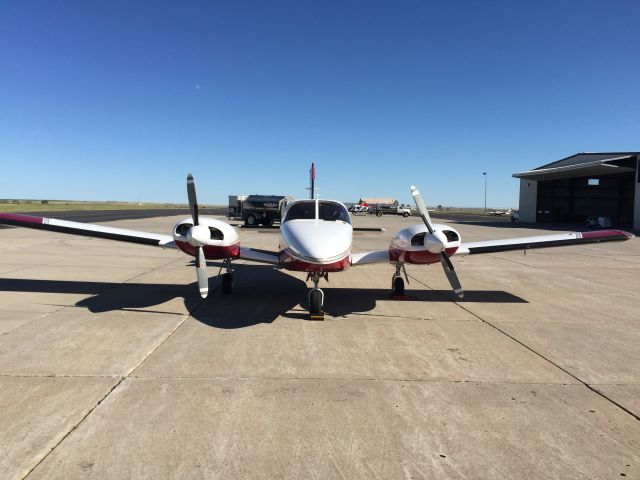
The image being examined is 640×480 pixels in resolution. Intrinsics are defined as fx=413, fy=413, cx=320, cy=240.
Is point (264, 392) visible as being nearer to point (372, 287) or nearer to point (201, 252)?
point (201, 252)

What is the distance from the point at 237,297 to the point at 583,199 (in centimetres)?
6306

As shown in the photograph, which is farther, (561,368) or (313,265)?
(313,265)

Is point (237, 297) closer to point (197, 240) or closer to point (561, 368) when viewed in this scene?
point (197, 240)

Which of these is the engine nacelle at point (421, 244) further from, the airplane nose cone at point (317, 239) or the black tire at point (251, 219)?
the black tire at point (251, 219)

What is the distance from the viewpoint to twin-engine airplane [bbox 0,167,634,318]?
7570 mm

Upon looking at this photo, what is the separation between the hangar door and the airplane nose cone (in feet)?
191

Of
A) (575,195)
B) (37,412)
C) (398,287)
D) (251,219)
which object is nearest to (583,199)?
(575,195)

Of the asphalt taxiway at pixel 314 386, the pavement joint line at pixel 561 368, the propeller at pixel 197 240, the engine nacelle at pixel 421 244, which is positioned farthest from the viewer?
the engine nacelle at pixel 421 244

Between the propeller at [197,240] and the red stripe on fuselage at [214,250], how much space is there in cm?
34

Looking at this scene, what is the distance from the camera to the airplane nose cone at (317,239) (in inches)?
284

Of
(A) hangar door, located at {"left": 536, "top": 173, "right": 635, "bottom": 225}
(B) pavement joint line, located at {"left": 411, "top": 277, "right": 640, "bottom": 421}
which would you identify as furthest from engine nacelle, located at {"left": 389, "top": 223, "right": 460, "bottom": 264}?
(A) hangar door, located at {"left": 536, "top": 173, "right": 635, "bottom": 225}

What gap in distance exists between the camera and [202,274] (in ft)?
25.9

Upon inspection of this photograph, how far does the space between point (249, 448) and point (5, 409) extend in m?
2.59

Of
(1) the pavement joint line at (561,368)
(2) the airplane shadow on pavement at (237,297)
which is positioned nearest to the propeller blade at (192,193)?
(2) the airplane shadow on pavement at (237,297)
